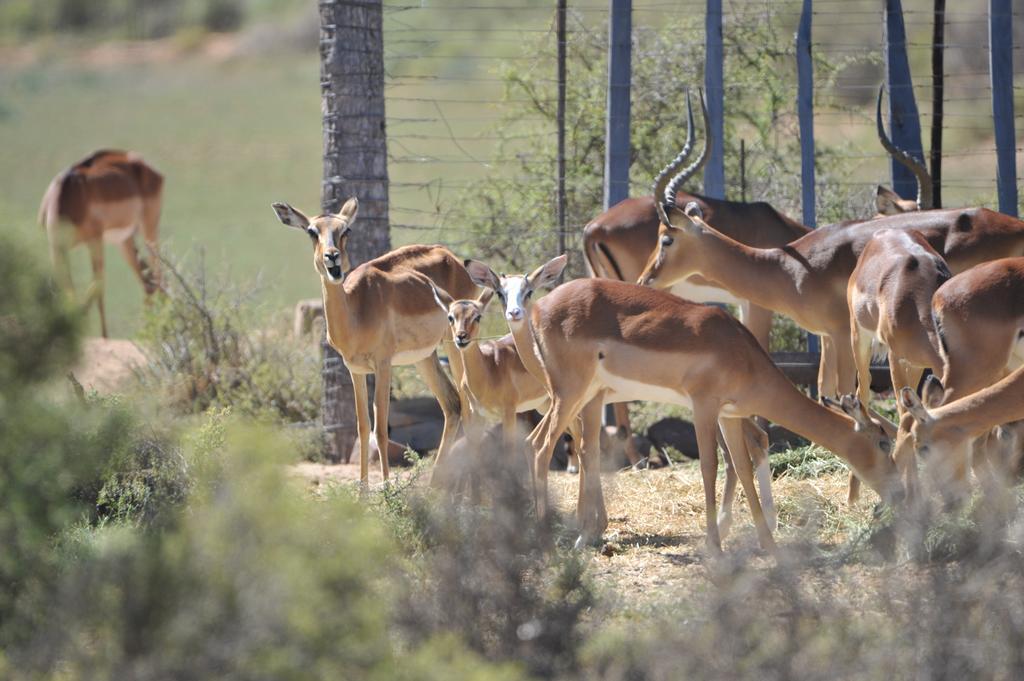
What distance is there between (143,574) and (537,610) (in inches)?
56.6

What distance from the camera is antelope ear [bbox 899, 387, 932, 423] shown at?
20.6 ft

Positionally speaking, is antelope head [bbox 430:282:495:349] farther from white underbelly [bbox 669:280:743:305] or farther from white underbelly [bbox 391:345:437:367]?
white underbelly [bbox 669:280:743:305]

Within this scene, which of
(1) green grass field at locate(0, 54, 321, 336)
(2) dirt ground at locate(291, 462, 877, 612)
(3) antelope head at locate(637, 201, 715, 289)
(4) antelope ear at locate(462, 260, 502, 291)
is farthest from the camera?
(1) green grass field at locate(0, 54, 321, 336)

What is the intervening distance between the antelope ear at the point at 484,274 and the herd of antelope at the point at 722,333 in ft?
0.06

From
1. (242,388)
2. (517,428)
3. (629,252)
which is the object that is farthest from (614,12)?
(242,388)

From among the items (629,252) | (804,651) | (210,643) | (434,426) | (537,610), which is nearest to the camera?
(210,643)

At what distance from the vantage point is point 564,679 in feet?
14.9

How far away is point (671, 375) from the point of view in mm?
6973

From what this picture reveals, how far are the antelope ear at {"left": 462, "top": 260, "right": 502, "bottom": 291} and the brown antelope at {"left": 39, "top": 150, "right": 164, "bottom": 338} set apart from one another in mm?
7719

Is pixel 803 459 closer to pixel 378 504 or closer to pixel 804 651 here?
pixel 378 504

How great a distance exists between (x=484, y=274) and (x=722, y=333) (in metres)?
1.42

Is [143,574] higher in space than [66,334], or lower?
lower

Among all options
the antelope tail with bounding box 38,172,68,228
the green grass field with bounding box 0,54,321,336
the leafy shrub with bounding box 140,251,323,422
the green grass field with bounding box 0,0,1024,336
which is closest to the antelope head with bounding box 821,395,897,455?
the green grass field with bounding box 0,0,1024,336

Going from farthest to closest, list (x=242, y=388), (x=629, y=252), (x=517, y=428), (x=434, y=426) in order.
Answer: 1. (x=242, y=388)
2. (x=434, y=426)
3. (x=629, y=252)
4. (x=517, y=428)
